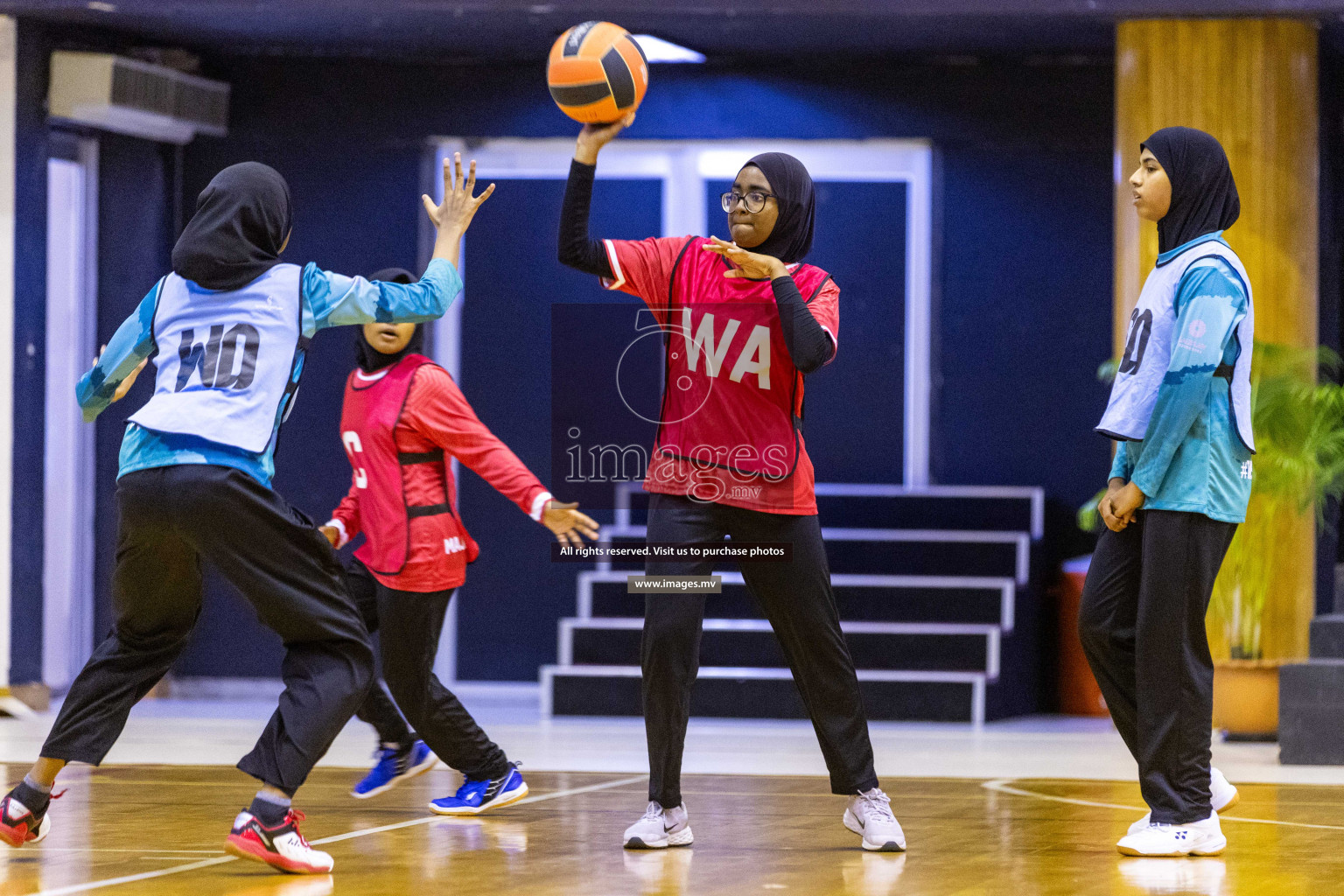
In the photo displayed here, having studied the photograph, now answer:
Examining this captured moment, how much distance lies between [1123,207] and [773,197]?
12.1 ft

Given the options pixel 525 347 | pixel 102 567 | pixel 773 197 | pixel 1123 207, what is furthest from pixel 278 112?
pixel 773 197

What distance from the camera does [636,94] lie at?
12.8 feet

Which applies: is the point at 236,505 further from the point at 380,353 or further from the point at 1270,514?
the point at 1270,514

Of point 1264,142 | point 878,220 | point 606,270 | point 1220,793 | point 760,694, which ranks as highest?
point 1264,142

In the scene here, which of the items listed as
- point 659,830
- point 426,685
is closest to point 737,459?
point 659,830

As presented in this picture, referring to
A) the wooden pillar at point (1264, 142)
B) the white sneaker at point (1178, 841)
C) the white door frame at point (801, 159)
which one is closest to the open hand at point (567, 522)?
the white sneaker at point (1178, 841)

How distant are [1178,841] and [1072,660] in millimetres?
4247

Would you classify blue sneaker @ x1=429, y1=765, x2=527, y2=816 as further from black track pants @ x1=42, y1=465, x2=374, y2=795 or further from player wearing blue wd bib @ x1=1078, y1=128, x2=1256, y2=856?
player wearing blue wd bib @ x1=1078, y1=128, x2=1256, y2=856

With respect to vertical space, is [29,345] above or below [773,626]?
above

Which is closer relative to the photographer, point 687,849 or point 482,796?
point 687,849

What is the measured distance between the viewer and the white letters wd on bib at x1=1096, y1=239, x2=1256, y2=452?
12.8 feet

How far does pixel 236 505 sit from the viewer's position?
3.45 m

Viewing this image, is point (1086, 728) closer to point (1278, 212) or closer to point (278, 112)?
point (1278, 212)

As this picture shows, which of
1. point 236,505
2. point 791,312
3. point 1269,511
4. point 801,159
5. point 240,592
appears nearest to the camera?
point 236,505
